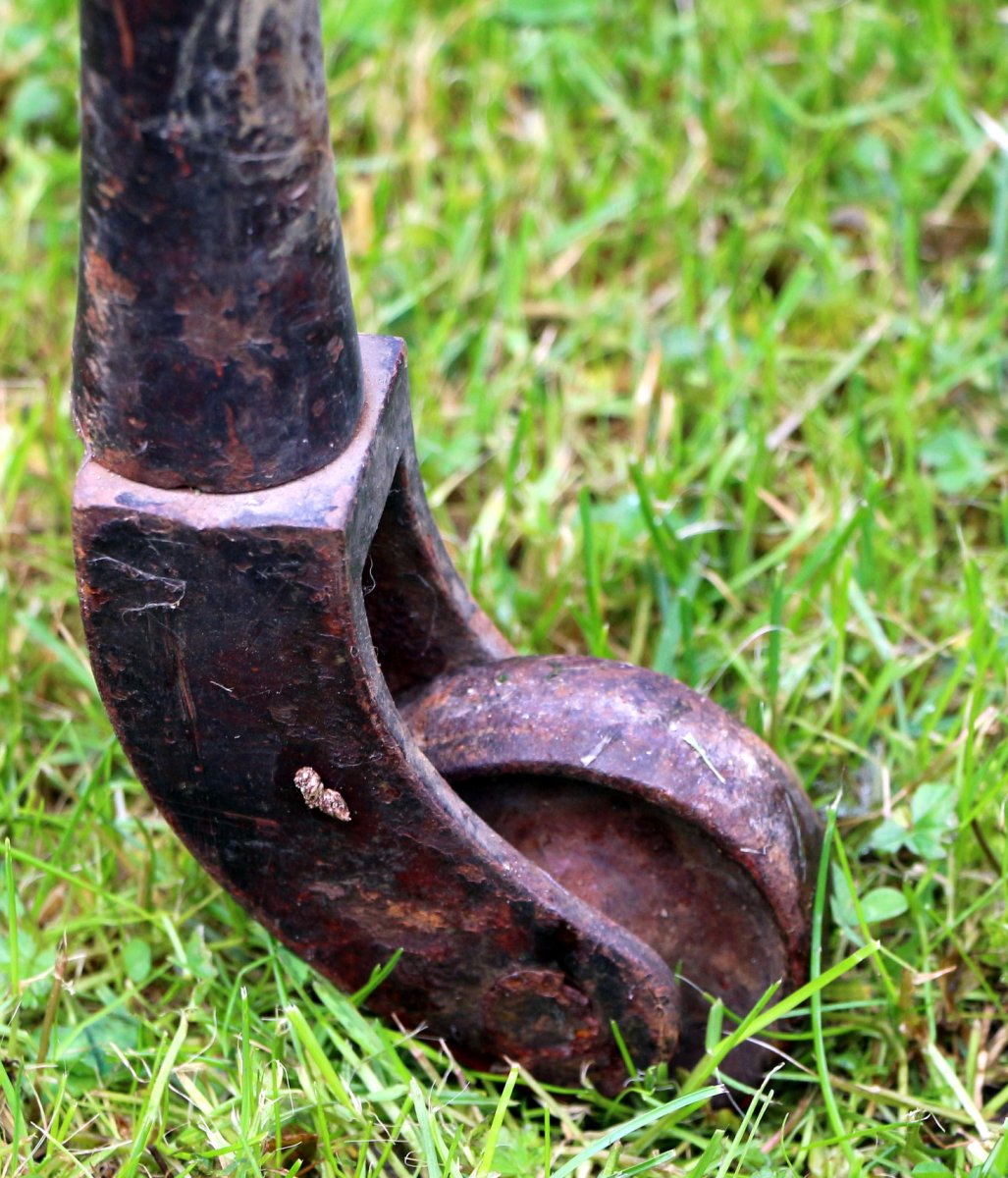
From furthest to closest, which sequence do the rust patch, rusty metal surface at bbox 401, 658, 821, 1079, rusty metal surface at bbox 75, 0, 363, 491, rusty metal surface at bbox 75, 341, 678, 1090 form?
rusty metal surface at bbox 401, 658, 821, 1079 < the rust patch < rusty metal surface at bbox 75, 341, 678, 1090 < rusty metal surface at bbox 75, 0, 363, 491

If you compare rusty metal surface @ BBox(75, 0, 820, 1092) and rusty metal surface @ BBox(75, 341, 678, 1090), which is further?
rusty metal surface @ BBox(75, 341, 678, 1090)

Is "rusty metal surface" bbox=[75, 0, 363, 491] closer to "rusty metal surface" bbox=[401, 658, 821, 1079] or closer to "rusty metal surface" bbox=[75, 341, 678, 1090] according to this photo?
"rusty metal surface" bbox=[75, 341, 678, 1090]

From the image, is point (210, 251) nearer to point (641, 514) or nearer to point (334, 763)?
point (334, 763)

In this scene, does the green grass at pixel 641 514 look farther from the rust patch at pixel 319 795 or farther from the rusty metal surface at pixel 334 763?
the rust patch at pixel 319 795

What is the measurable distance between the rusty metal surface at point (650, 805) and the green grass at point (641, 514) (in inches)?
4.2

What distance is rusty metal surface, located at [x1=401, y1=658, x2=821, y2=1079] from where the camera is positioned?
6.01ft

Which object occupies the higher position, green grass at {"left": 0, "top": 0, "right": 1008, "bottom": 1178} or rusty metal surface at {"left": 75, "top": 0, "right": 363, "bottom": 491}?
rusty metal surface at {"left": 75, "top": 0, "right": 363, "bottom": 491}

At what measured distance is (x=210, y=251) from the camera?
1.39 meters

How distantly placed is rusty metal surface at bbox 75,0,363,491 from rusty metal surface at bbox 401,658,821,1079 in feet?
1.67

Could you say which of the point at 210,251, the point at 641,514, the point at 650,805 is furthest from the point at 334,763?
the point at 641,514

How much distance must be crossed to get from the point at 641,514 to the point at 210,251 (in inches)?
54.0

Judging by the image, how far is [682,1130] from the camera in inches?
74.9

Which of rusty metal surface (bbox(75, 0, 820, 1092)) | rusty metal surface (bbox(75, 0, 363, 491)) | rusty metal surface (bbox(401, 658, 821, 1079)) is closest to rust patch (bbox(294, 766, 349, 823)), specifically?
rusty metal surface (bbox(75, 0, 820, 1092))

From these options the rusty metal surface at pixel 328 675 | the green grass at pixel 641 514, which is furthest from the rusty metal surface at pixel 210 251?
the green grass at pixel 641 514
